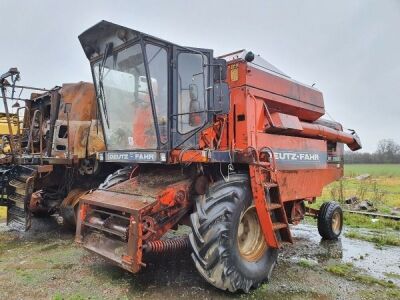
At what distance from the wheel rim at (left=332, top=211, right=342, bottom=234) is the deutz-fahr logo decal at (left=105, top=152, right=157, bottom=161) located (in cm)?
441

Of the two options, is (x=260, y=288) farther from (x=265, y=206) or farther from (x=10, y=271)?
(x=10, y=271)

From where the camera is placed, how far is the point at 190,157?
4.65 metres

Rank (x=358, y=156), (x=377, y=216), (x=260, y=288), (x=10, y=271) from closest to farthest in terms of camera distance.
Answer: (x=260, y=288) < (x=10, y=271) < (x=377, y=216) < (x=358, y=156)

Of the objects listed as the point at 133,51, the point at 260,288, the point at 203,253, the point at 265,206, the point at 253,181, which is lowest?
the point at 260,288

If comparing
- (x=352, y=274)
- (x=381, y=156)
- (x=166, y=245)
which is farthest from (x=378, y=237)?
(x=381, y=156)

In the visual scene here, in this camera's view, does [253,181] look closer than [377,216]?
Yes

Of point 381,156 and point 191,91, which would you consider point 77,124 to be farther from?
point 381,156

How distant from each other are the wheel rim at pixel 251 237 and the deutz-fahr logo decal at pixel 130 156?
4.68ft

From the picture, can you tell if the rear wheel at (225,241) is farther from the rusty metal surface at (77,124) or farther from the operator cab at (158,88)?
the rusty metal surface at (77,124)

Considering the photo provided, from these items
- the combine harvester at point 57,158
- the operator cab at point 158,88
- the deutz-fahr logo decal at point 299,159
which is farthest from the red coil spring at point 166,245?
the combine harvester at point 57,158

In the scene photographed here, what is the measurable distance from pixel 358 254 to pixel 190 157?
3757mm

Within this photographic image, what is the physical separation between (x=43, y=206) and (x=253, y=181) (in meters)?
5.39

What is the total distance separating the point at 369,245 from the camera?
23.4 ft

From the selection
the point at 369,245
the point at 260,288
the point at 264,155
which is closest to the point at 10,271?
the point at 260,288
